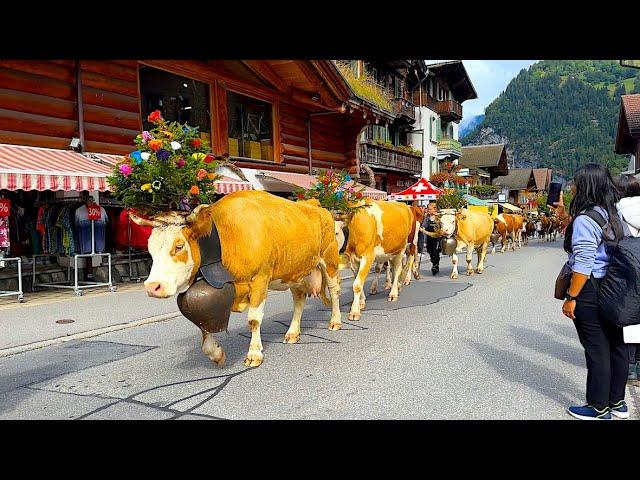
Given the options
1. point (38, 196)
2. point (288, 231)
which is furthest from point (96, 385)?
point (38, 196)

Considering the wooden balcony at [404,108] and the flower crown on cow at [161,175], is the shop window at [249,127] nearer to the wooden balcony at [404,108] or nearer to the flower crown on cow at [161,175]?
the flower crown on cow at [161,175]

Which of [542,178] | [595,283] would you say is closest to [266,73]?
[595,283]

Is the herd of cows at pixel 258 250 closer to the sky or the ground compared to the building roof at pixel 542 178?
closer to the ground

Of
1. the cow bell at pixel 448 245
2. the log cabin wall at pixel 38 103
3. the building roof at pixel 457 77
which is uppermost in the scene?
the building roof at pixel 457 77

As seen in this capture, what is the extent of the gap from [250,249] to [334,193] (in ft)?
10.1

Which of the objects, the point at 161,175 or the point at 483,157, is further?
Answer: the point at 483,157

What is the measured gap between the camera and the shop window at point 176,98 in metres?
14.7

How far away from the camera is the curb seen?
6.69 metres

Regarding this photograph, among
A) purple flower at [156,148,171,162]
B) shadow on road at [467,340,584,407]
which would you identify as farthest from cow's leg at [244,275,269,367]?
shadow on road at [467,340,584,407]

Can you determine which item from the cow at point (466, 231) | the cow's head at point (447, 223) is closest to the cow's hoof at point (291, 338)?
the cow at point (466, 231)

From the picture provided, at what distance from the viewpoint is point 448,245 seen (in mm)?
13789

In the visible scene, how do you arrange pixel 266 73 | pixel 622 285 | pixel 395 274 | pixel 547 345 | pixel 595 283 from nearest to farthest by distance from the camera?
pixel 622 285 → pixel 595 283 → pixel 547 345 → pixel 395 274 → pixel 266 73

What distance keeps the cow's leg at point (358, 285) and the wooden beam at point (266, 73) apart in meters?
9.41

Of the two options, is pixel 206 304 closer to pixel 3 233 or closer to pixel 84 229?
pixel 3 233
